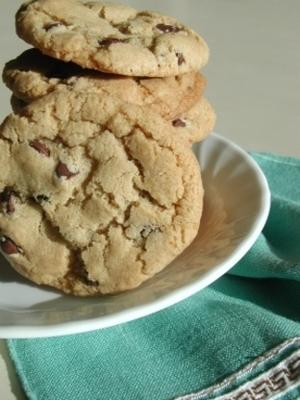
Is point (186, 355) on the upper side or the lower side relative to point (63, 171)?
lower

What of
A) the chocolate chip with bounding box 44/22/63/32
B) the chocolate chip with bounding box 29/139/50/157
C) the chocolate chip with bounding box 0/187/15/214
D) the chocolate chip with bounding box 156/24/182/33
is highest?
the chocolate chip with bounding box 44/22/63/32

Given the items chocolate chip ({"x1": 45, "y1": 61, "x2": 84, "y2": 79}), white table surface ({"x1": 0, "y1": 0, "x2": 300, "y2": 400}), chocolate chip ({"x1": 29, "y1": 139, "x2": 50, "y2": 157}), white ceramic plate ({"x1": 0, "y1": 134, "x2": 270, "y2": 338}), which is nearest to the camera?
white ceramic plate ({"x1": 0, "y1": 134, "x2": 270, "y2": 338})

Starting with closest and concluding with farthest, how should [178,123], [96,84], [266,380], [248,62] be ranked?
[266,380] < [96,84] < [178,123] < [248,62]

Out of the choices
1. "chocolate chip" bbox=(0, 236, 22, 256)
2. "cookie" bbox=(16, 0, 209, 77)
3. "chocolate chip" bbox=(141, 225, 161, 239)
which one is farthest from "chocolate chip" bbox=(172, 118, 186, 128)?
"chocolate chip" bbox=(0, 236, 22, 256)

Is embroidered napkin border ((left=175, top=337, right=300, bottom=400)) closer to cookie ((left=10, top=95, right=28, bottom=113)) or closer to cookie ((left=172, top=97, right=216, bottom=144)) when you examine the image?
cookie ((left=172, top=97, right=216, bottom=144))

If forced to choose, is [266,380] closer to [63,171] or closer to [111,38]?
[63,171]

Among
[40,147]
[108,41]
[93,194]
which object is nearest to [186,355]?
[93,194]

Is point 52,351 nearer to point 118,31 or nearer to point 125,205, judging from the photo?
point 125,205

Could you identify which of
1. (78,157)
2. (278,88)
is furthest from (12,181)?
(278,88)
